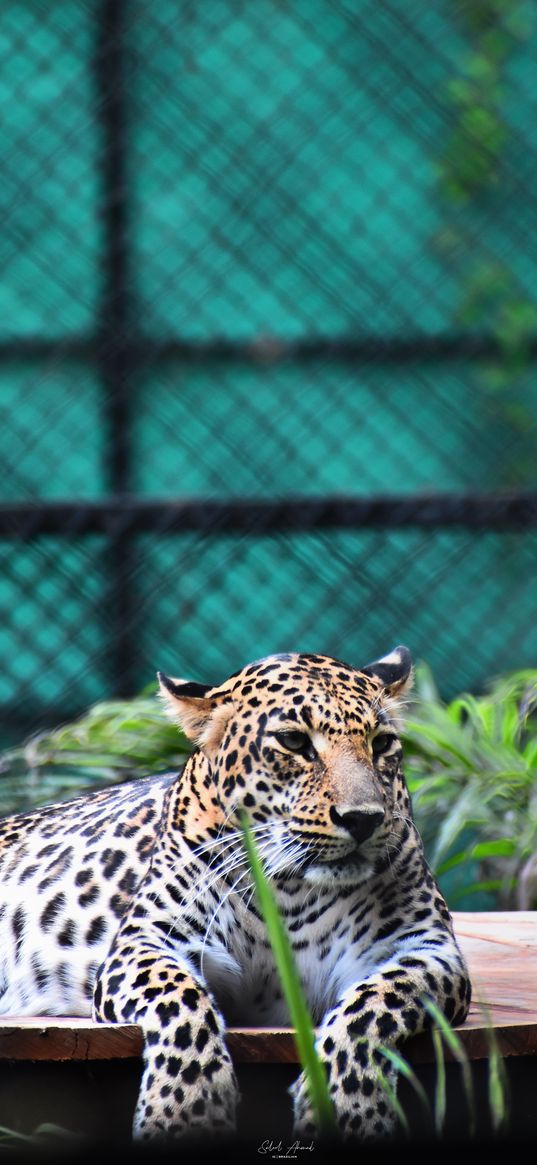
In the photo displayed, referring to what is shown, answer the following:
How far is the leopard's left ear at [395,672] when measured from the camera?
2.36 metres

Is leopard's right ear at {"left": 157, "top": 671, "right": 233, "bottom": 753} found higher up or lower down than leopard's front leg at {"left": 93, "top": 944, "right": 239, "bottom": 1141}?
higher up

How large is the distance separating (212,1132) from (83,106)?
4144 mm

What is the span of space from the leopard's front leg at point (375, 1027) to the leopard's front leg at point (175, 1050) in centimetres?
11

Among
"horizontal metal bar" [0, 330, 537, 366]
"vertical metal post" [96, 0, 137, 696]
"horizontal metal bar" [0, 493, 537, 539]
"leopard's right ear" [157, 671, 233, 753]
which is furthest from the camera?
"horizontal metal bar" [0, 330, 537, 366]

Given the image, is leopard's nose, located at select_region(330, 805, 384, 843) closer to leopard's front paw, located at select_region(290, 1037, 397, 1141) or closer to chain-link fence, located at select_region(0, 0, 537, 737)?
leopard's front paw, located at select_region(290, 1037, 397, 1141)

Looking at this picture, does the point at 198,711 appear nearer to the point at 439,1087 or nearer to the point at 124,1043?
the point at 124,1043

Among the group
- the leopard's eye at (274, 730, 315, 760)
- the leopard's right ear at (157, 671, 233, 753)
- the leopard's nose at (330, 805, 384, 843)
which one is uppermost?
the leopard's right ear at (157, 671, 233, 753)

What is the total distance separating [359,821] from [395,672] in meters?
0.39

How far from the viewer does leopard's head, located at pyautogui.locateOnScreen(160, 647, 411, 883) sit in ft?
6.86

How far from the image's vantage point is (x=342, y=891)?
2.25m

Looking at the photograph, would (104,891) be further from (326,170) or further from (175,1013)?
(326,170)

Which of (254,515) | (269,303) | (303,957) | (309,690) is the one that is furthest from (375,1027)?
(269,303)

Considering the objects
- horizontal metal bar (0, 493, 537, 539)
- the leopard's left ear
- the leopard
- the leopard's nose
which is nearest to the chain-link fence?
horizontal metal bar (0, 493, 537, 539)


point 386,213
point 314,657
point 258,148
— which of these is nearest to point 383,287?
point 386,213
